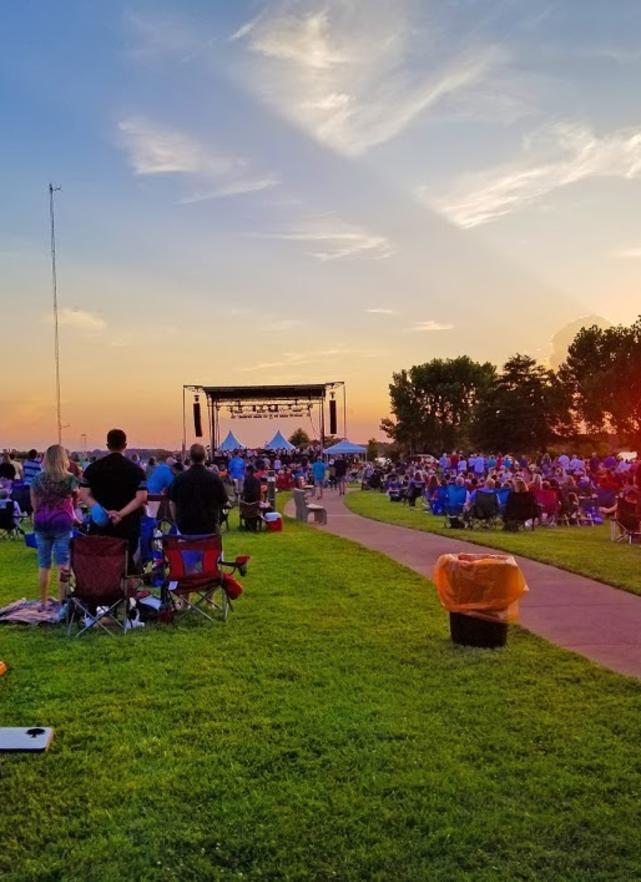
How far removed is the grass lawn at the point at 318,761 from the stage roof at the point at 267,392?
3684 cm

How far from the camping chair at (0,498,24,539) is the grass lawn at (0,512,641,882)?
9.42 metres

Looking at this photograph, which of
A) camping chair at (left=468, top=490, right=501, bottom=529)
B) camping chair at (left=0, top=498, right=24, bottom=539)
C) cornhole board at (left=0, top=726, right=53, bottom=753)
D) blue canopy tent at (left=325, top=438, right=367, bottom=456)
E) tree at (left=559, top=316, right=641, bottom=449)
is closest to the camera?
cornhole board at (left=0, top=726, right=53, bottom=753)

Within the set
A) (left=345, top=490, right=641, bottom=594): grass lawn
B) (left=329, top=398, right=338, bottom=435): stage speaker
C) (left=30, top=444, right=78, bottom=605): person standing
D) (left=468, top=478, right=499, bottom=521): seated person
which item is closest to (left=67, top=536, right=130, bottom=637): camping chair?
(left=30, top=444, right=78, bottom=605): person standing

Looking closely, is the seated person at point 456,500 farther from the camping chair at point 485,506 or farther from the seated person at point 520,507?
the seated person at point 520,507

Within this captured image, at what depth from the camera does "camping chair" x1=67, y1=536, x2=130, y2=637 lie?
294 inches

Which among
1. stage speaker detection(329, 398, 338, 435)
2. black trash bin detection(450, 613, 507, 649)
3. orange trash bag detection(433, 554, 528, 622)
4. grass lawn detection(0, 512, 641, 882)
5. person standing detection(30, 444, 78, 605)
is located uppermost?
stage speaker detection(329, 398, 338, 435)

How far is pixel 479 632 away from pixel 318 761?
2721 millimetres

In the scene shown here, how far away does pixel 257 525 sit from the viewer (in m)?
17.9

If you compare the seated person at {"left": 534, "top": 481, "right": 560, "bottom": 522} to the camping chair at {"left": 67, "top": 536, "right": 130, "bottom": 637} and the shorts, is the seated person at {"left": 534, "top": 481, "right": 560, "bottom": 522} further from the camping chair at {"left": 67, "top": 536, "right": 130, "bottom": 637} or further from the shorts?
the camping chair at {"left": 67, "top": 536, "right": 130, "bottom": 637}

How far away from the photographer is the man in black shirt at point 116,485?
7.80m

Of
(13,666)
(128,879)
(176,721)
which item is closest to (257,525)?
(13,666)

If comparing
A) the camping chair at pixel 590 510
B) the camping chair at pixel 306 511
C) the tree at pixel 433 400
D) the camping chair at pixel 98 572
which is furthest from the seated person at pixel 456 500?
the tree at pixel 433 400

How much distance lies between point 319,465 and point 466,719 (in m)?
25.2

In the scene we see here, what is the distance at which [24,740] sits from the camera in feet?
13.0
